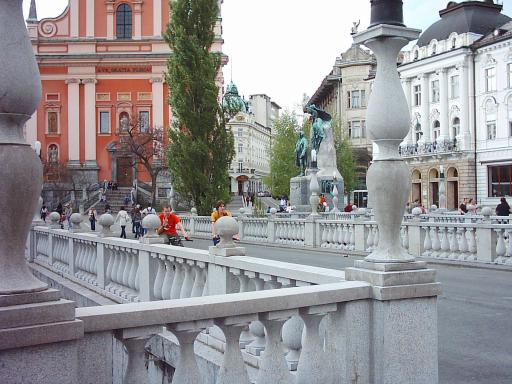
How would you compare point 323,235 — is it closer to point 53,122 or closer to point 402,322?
point 402,322

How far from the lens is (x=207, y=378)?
5.94m

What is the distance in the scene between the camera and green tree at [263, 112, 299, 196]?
67688mm

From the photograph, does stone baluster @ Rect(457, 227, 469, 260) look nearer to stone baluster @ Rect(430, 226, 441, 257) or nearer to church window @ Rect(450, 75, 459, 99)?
stone baluster @ Rect(430, 226, 441, 257)

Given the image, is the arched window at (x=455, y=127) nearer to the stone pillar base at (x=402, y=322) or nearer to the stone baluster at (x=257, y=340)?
the stone baluster at (x=257, y=340)

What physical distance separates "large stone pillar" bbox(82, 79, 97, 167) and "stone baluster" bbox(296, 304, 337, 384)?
199ft

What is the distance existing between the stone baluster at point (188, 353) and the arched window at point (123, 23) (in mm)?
63887

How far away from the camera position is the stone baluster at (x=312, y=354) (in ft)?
14.4

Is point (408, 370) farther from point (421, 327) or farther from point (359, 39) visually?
point (359, 39)

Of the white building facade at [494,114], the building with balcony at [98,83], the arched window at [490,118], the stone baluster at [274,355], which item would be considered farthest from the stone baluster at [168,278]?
the building with balcony at [98,83]

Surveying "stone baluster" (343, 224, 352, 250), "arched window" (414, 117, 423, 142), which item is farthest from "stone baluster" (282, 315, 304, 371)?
"arched window" (414, 117, 423, 142)

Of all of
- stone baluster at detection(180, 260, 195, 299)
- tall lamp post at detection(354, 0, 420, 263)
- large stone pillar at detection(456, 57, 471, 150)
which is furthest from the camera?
large stone pillar at detection(456, 57, 471, 150)

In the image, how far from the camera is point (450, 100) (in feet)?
198

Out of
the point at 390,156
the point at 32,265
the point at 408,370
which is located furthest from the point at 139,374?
the point at 32,265

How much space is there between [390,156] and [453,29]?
59544 millimetres
